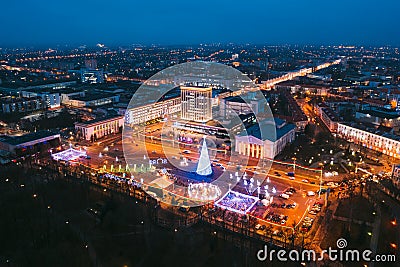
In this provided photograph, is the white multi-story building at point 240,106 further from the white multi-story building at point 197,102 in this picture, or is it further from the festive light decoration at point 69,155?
the festive light decoration at point 69,155

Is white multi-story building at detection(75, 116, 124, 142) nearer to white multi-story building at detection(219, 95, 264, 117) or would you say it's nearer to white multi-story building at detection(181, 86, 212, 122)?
white multi-story building at detection(181, 86, 212, 122)

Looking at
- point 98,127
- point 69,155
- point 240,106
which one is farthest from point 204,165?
point 240,106

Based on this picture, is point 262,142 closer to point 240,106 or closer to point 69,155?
point 240,106

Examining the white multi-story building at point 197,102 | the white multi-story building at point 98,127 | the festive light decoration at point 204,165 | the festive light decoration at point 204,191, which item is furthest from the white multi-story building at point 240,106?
the festive light decoration at point 204,191

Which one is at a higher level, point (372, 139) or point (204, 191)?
point (372, 139)

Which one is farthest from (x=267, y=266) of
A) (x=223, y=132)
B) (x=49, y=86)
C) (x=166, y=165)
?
(x=49, y=86)

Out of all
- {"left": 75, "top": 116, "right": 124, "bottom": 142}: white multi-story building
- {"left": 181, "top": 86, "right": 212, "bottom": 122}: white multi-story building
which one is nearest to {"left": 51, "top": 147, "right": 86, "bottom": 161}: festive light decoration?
{"left": 75, "top": 116, "right": 124, "bottom": 142}: white multi-story building

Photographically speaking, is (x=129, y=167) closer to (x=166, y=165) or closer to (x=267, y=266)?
(x=166, y=165)
